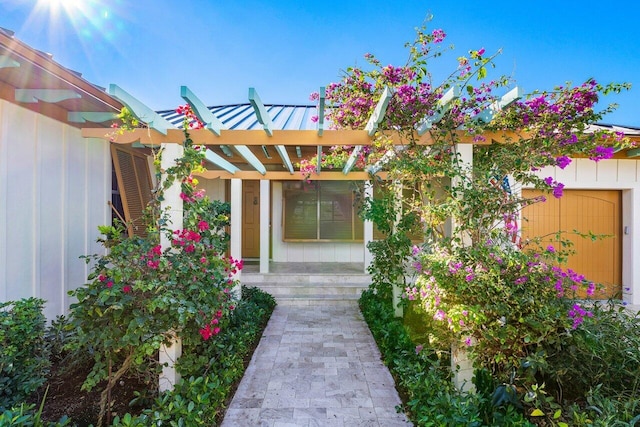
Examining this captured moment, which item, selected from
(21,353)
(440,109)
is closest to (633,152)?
(440,109)

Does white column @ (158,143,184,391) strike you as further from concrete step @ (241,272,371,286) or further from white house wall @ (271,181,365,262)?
white house wall @ (271,181,365,262)

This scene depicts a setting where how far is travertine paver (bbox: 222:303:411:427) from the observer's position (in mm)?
2666

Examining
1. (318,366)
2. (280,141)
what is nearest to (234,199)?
(280,141)

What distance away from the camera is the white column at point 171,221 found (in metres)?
2.88

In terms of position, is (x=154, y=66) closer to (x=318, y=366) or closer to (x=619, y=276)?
(x=318, y=366)

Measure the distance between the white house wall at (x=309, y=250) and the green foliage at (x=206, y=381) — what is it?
13.3 feet

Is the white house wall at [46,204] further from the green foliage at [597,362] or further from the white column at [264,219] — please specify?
the green foliage at [597,362]

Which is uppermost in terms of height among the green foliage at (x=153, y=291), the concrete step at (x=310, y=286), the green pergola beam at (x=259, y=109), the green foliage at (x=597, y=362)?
the green pergola beam at (x=259, y=109)

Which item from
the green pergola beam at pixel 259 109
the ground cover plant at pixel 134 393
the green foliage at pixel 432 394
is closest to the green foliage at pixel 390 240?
the green foliage at pixel 432 394

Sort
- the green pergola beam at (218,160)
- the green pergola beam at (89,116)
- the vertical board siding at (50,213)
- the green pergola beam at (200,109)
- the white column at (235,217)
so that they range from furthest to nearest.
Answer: the white column at (235,217)
the green pergola beam at (218,160)
the green pergola beam at (89,116)
the vertical board siding at (50,213)
the green pergola beam at (200,109)

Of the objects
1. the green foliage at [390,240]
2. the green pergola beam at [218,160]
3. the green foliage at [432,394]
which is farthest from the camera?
the green foliage at [390,240]

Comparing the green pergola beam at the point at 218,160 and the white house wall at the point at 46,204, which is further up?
the green pergola beam at the point at 218,160

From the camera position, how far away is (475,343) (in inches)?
104

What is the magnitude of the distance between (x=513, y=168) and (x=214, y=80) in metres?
6.17
